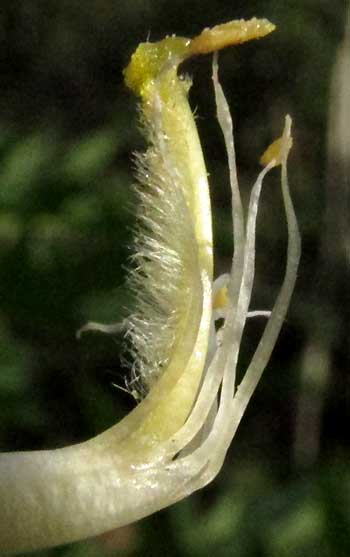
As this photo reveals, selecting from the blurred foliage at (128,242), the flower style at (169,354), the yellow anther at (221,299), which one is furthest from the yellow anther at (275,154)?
the blurred foliage at (128,242)

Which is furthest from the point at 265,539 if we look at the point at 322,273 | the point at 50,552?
the point at 322,273

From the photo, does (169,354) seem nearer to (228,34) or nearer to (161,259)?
(161,259)

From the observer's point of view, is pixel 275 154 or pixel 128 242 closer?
pixel 275 154

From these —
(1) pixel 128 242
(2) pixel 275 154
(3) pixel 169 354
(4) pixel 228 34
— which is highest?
(4) pixel 228 34

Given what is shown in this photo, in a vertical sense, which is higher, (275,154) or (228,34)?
(228,34)

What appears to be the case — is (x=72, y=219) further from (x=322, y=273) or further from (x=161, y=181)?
(x=161, y=181)

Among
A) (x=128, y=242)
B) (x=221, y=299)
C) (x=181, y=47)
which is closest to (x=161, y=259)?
(x=221, y=299)

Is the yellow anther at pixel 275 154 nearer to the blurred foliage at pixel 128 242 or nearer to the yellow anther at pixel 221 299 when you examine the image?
the yellow anther at pixel 221 299
